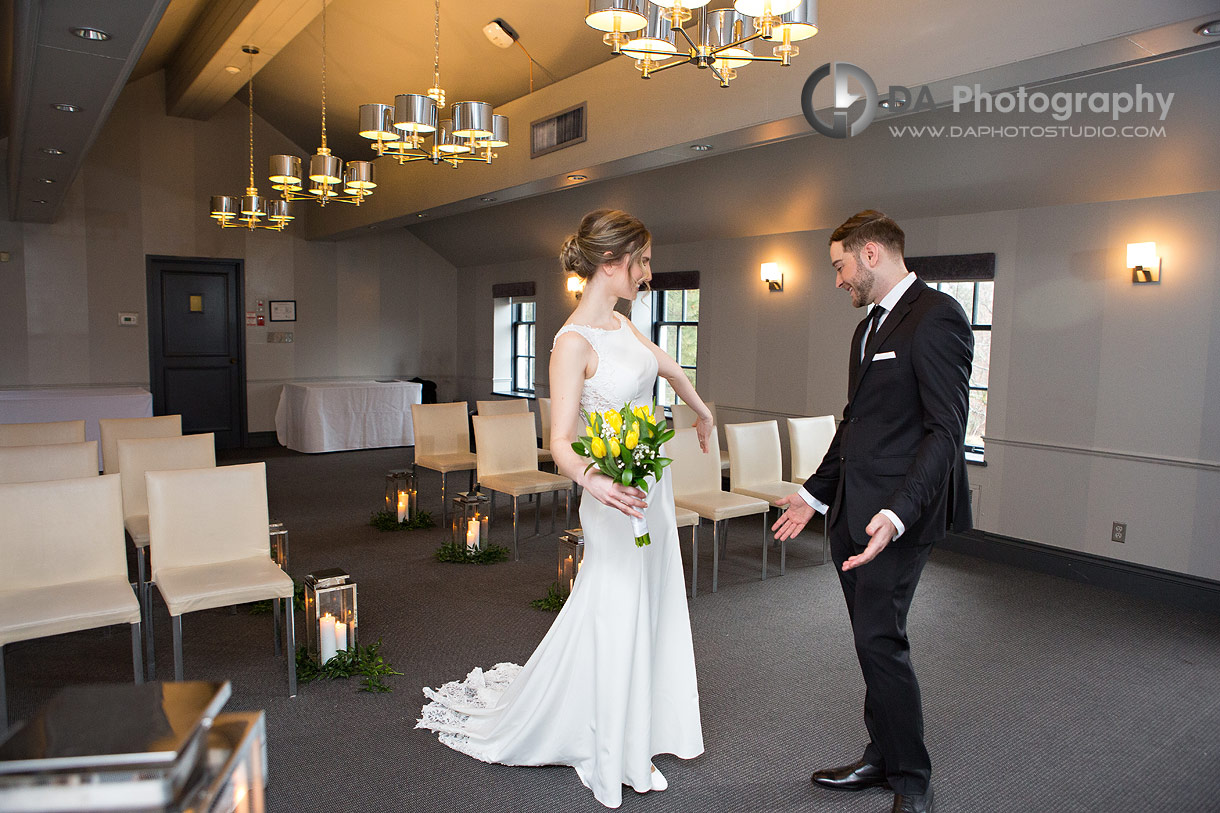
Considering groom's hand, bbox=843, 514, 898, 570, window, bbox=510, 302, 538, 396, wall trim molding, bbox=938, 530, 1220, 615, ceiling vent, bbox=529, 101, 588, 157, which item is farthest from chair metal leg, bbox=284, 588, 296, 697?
window, bbox=510, 302, 538, 396

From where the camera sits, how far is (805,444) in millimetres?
5695

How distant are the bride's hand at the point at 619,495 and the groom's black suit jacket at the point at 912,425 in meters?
0.67

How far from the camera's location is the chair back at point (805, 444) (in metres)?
5.66

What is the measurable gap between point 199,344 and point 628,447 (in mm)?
9861

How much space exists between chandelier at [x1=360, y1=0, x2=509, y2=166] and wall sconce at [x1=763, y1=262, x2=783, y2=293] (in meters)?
3.34

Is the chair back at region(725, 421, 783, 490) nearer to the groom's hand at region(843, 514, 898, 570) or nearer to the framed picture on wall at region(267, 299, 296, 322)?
the groom's hand at region(843, 514, 898, 570)

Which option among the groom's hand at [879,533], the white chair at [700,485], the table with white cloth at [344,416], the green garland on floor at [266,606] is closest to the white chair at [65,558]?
the green garland on floor at [266,606]

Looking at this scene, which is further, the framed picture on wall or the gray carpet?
the framed picture on wall

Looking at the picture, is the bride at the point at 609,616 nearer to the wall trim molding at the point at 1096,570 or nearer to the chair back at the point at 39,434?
the wall trim molding at the point at 1096,570

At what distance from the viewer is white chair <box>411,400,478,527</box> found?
6234 mm

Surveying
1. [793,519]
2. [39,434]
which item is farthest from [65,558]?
[793,519]

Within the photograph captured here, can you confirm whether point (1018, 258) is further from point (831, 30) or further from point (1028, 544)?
Answer: point (831, 30)

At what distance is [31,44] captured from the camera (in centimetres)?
374

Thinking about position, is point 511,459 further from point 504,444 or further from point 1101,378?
point 1101,378
